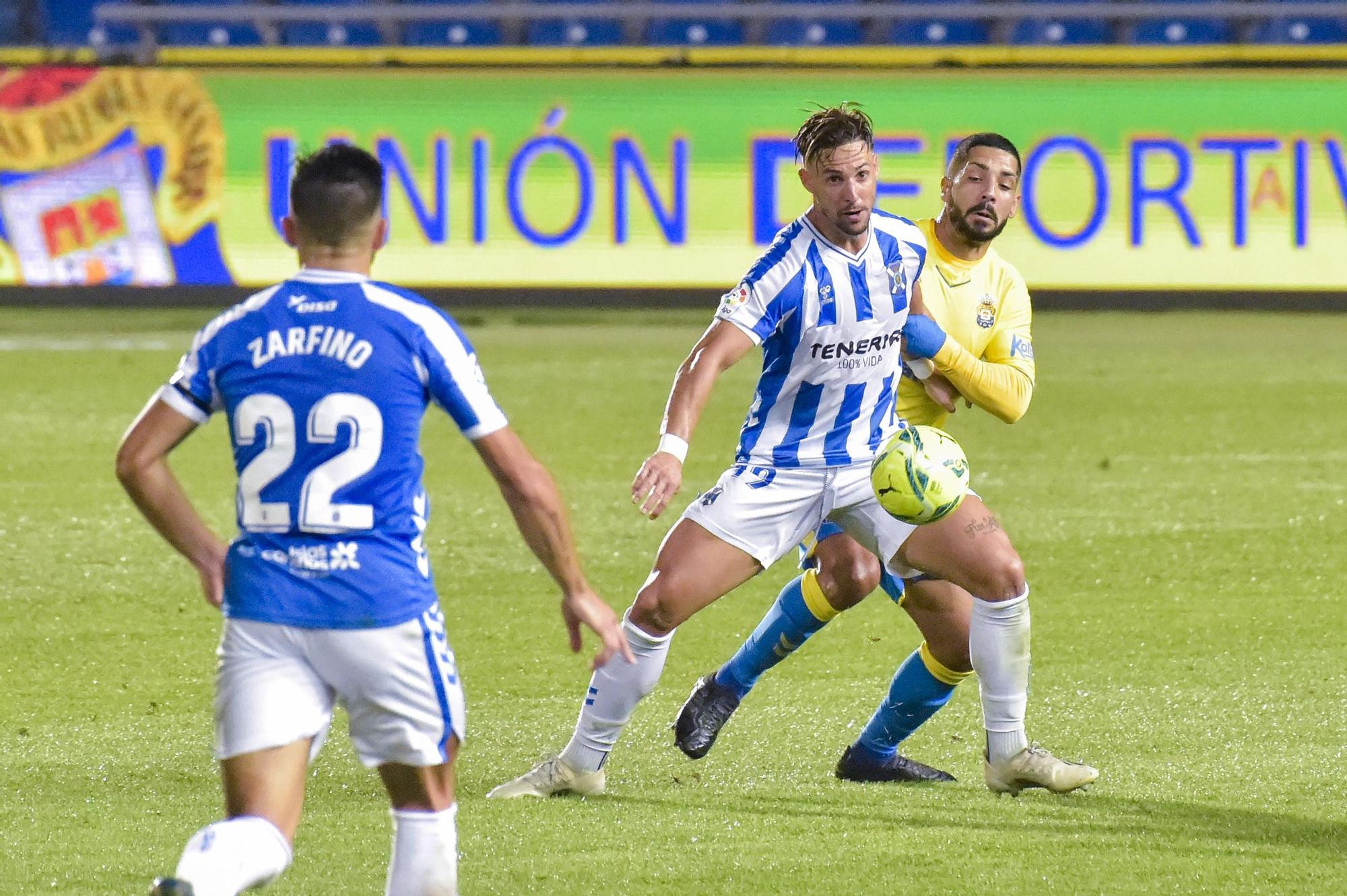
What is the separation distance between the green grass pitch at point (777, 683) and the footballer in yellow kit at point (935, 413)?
18 centimetres

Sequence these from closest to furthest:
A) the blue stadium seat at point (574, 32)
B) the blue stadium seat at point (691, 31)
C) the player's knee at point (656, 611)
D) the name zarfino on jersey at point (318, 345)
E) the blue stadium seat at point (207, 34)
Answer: the name zarfino on jersey at point (318, 345)
the player's knee at point (656, 611)
the blue stadium seat at point (574, 32)
the blue stadium seat at point (691, 31)
the blue stadium seat at point (207, 34)

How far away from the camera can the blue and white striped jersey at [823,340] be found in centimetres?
548

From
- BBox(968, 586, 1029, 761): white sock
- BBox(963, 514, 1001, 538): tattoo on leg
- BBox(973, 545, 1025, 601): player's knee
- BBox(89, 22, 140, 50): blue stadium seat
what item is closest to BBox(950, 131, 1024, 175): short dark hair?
BBox(963, 514, 1001, 538): tattoo on leg

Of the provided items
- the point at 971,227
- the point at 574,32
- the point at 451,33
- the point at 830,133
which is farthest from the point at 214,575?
the point at 451,33

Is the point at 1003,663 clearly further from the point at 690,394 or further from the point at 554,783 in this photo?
the point at 554,783

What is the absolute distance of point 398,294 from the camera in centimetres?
367

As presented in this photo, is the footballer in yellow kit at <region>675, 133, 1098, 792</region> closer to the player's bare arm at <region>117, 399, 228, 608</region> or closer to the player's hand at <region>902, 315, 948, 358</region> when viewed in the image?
the player's hand at <region>902, 315, 948, 358</region>

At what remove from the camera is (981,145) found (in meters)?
5.91

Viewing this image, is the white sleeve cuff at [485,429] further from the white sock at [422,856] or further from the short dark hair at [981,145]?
the short dark hair at [981,145]

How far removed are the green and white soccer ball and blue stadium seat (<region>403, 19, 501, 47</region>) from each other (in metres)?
16.2

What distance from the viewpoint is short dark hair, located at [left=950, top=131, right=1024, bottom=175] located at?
5.90m

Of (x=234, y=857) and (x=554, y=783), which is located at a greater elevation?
(x=234, y=857)

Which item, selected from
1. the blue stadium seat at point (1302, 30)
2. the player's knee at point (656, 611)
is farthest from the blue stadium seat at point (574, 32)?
the player's knee at point (656, 611)

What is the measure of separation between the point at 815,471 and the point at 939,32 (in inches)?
656
